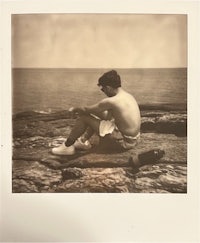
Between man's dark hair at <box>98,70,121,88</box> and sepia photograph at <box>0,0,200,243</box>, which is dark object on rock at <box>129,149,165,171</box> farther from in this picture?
man's dark hair at <box>98,70,121,88</box>

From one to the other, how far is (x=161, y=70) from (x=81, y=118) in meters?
0.15

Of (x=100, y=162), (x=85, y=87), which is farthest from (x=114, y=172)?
(x=85, y=87)

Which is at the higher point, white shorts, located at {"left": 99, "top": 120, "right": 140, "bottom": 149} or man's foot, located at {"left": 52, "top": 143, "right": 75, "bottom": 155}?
white shorts, located at {"left": 99, "top": 120, "right": 140, "bottom": 149}

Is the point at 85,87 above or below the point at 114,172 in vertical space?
above

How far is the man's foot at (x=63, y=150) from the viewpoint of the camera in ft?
1.73

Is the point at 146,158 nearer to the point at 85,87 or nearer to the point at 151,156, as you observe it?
the point at 151,156

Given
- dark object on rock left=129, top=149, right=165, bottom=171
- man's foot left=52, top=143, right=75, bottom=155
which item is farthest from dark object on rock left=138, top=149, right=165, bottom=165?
man's foot left=52, top=143, right=75, bottom=155

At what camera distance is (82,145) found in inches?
20.7

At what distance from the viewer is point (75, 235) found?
0.52 meters

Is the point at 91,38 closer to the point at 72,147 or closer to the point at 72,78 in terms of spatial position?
the point at 72,78

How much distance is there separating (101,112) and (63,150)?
0.27 ft

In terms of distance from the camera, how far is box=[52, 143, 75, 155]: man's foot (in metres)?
0.53

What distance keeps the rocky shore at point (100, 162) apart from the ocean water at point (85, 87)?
0.05 ft

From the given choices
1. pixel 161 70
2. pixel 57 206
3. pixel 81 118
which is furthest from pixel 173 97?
pixel 57 206
